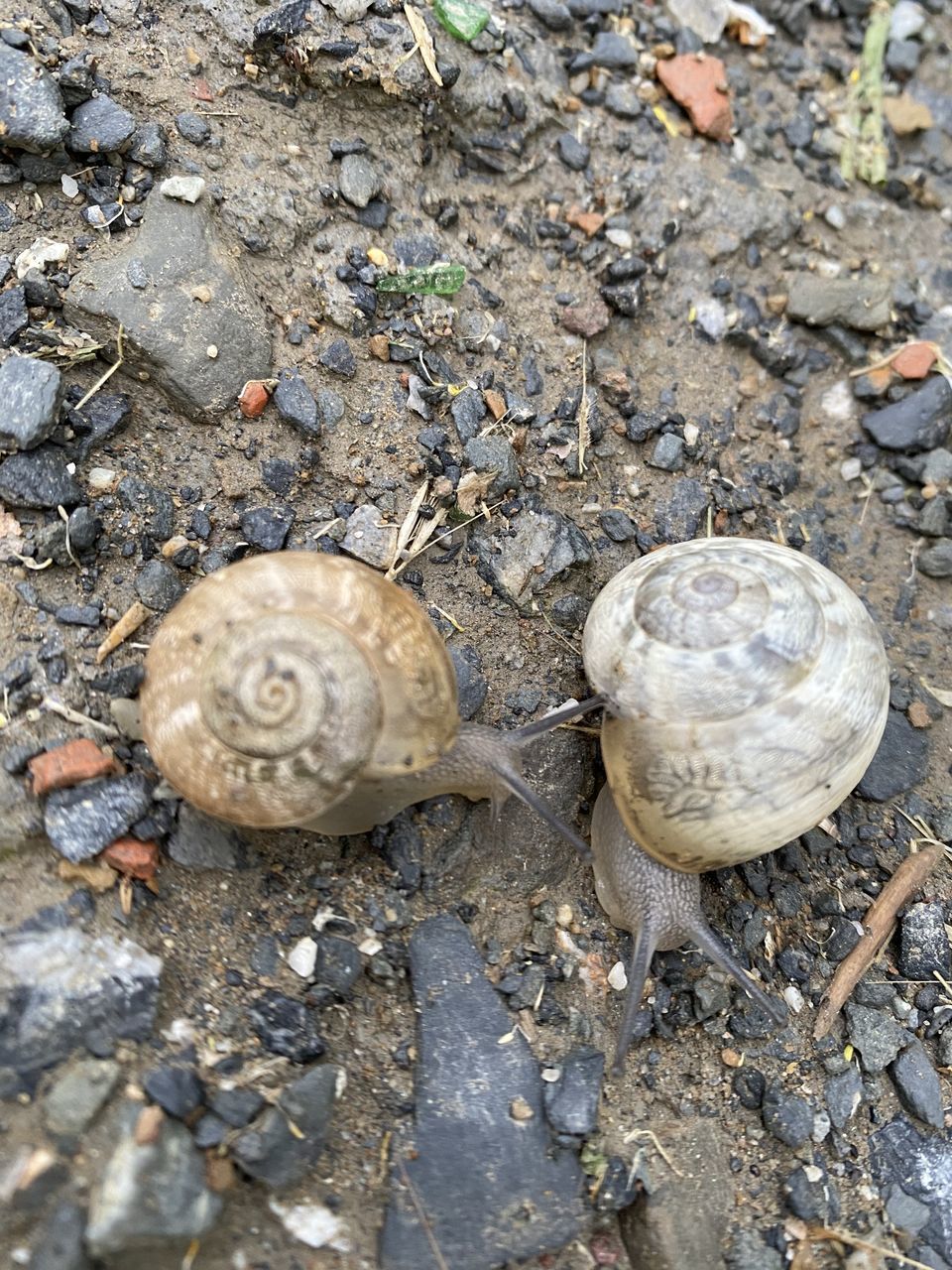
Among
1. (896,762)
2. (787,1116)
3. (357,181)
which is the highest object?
(357,181)

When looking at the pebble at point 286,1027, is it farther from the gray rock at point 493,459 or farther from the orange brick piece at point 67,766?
the gray rock at point 493,459

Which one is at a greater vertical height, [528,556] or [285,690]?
[285,690]

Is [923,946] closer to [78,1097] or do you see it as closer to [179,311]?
[78,1097]

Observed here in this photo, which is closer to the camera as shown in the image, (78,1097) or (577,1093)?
(78,1097)

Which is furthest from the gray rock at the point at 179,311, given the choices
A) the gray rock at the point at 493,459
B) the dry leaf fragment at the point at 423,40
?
the dry leaf fragment at the point at 423,40

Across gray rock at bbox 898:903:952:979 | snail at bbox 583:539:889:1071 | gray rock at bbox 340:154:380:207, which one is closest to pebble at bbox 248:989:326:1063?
snail at bbox 583:539:889:1071

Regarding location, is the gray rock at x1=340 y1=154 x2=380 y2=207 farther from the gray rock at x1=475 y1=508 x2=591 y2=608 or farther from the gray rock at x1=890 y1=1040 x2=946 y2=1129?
the gray rock at x1=890 y1=1040 x2=946 y2=1129

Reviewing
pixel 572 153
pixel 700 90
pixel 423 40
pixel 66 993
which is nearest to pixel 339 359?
pixel 423 40

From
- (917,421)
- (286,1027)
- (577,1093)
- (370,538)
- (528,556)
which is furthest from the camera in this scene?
(917,421)
